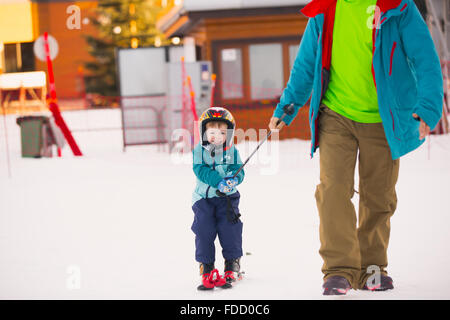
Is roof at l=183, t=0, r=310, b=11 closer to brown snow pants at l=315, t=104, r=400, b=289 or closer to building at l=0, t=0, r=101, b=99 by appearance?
brown snow pants at l=315, t=104, r=400, b=289

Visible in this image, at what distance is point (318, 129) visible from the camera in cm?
382

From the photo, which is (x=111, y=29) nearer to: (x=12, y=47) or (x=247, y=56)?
(x=12, y=47)

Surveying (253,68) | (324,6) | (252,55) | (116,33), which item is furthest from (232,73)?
(116,33)

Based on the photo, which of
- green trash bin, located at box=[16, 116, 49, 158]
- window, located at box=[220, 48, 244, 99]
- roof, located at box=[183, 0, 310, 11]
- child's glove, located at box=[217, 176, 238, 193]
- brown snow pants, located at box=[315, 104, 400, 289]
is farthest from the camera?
window, located at box=[220, 48, 244, 99]

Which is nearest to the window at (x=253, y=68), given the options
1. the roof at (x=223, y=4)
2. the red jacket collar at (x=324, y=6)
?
the roof at (x=223, y=4)

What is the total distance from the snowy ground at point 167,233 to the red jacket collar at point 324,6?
1.49 m

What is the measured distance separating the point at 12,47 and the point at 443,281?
3367 centimetres

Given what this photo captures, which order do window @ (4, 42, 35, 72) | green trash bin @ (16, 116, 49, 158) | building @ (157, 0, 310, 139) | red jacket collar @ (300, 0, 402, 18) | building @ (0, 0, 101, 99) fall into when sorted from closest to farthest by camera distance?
red jacket collar @ (300, 0, 402, 18) → green trash bin @ (16, 116, 49, 158) → building @ (157, 0, 310, 139) → window @ (4, 42, 35, 72) → building @ (0, 0, 101, 99)

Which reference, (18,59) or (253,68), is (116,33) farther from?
(253,68)

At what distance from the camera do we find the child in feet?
12.9

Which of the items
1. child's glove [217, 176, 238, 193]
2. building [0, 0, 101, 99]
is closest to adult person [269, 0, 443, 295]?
child's glove [217, 176, 238, 193]

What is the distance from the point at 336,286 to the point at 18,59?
33.2m

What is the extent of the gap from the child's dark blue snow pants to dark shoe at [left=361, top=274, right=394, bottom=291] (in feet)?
2.59
